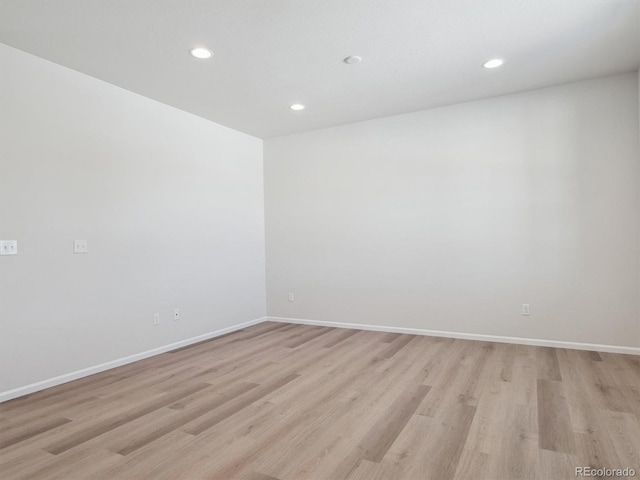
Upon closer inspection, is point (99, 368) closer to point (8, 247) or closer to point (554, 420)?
point (8, 247)

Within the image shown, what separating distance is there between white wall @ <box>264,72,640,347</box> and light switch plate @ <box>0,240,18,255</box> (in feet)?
10.2

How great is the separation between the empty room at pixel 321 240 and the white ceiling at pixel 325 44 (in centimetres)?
2

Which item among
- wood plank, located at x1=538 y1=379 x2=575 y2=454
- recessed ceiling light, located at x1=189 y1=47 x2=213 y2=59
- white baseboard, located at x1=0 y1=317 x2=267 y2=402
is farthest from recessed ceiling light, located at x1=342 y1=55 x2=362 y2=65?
white baseboard, located at x1=0 y1=317 x2=267 y2=402

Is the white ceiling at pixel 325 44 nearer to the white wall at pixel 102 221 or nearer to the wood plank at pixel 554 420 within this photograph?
the white wall at pixel 102 221

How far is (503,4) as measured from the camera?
2.41m

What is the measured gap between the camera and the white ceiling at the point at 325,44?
243cm

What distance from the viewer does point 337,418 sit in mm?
2363

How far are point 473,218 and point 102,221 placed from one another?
3.80m

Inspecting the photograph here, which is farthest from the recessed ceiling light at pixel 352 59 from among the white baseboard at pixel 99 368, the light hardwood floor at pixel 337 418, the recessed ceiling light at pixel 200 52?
the white baseboard at pixel 99 368

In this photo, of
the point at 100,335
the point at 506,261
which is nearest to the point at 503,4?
the point at 506,261

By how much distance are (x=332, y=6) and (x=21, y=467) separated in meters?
3.16

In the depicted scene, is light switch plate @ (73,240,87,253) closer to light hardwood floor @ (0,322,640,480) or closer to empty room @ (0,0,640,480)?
empty room @ (0,0,640,480)

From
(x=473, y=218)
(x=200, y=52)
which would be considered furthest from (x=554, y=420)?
(x=200, y=52)

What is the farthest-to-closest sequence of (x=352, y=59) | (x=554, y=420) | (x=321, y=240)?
(x=321, y=240)
(x=352, y=59)
(x=554, y=420)
